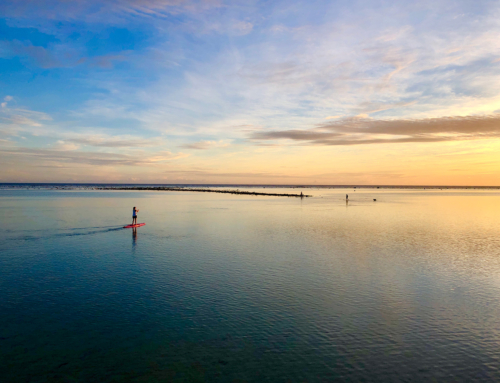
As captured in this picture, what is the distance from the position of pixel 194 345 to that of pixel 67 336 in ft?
19.8

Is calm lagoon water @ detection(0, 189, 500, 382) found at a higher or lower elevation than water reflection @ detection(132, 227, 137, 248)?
lower

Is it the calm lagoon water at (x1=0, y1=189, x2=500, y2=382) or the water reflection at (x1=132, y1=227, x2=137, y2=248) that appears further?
the water reflection at (x1=132, y1=227, x2=137, y2=248)

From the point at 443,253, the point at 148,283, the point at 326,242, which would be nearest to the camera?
the point at 148,283

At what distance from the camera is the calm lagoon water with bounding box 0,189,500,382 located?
1322 cm

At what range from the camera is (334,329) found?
16375mm

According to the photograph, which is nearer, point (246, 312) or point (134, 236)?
point (246, 312)

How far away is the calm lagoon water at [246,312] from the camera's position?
520 inches

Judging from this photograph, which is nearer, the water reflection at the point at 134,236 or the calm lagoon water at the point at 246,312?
the calm lagoon water at the point at 246,312

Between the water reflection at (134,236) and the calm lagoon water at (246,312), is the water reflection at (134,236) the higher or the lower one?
the higher one

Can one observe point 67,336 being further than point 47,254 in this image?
No

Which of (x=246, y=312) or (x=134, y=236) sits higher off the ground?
(x=134, y=236)

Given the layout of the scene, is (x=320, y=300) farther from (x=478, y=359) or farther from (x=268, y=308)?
(x=478, y=359)

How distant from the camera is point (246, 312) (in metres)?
18.2

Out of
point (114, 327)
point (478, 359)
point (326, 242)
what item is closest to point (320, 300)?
point (478, 359)
